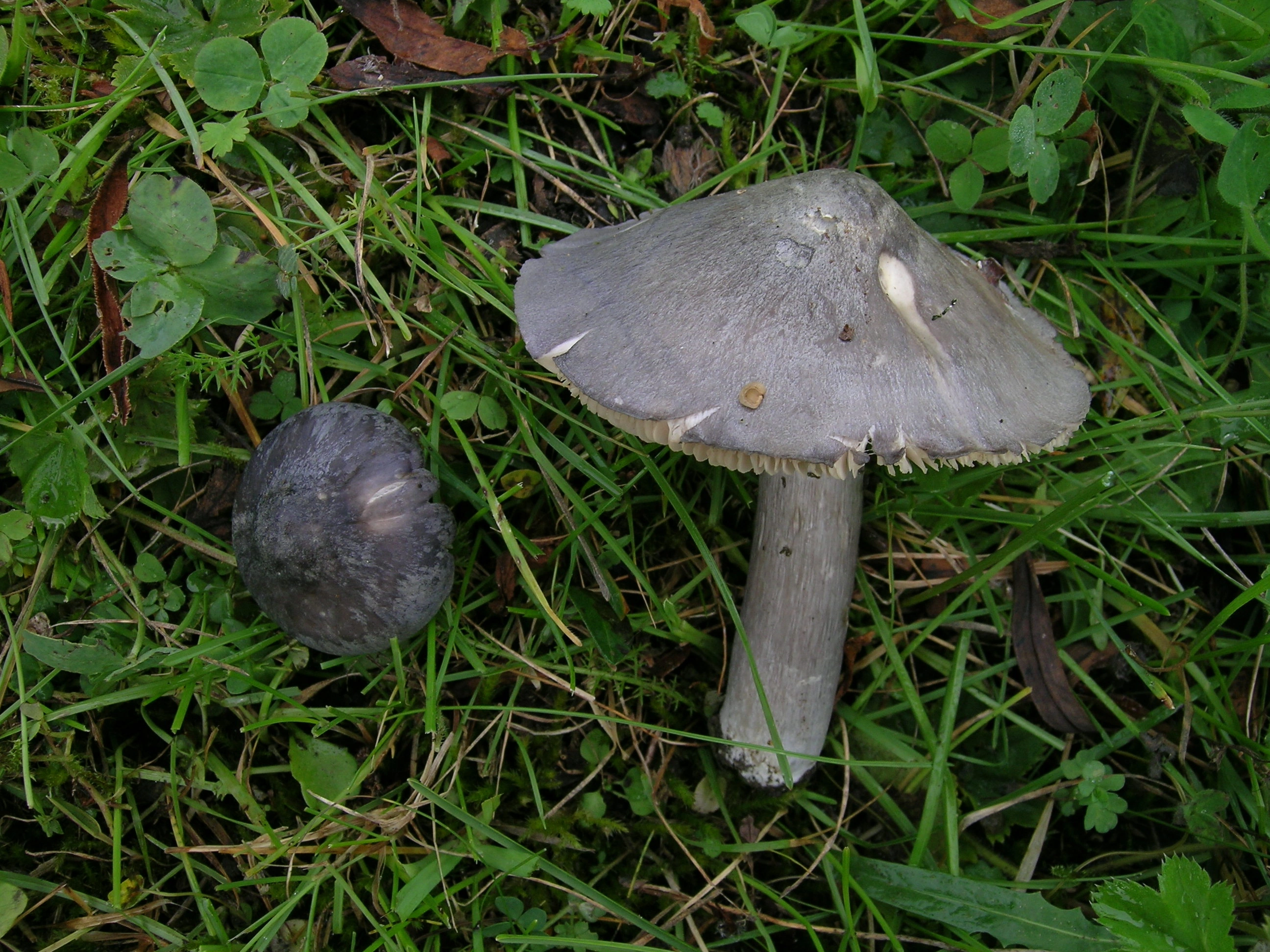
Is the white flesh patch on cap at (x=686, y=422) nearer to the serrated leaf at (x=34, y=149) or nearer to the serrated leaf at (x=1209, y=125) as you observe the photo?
the serrated leaf at (x=1209, y=125)

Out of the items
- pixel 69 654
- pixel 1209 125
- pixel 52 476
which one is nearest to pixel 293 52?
pixel 52 476

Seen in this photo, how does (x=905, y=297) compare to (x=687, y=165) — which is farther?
(x=687, y=165)

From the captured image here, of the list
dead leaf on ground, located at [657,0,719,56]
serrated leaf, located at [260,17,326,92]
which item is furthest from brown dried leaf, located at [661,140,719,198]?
serrated leaf, located at [260,17,326,92]

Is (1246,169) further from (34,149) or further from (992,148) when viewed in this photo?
(34,149)

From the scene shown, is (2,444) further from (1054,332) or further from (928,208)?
(1054,332)

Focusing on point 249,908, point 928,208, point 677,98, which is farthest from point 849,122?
point 249,908

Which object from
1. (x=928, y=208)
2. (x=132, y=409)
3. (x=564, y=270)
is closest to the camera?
(x=564, y=270)
